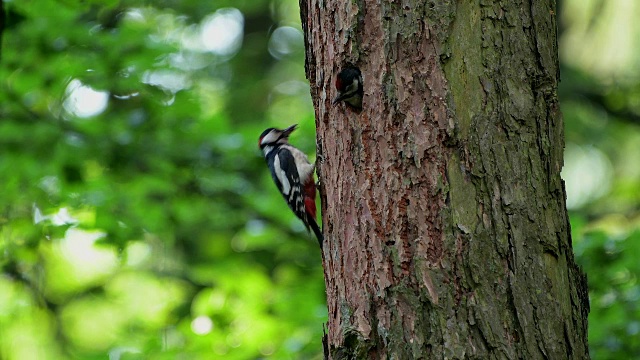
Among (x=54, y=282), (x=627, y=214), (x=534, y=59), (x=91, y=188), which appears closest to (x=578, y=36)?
(x=627, y=214)

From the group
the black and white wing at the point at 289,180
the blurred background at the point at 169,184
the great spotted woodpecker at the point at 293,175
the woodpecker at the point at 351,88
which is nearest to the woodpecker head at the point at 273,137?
the great spotted woodpecker at the point at 293,175

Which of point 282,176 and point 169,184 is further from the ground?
point 169,184

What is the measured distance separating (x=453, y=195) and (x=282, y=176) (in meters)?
2.53

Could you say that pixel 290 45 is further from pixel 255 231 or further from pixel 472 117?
pixel 472 117

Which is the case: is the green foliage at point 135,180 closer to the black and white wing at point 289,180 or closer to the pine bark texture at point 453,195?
the black and white wing at point 289,180

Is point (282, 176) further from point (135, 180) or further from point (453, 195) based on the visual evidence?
point (453, 195)

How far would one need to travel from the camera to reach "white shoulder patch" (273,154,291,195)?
15.3 ft

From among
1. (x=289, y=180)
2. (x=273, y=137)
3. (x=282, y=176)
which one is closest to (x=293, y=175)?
(x=289, y=180)

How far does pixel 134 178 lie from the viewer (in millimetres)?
5516

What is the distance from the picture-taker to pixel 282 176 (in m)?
4.73

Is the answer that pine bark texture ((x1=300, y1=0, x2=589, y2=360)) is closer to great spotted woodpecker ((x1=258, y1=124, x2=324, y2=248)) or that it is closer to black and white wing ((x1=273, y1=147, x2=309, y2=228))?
great spotted woodpecker ((x1=258, y1=124, x2=324, y2=248))

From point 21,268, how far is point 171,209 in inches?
54.3

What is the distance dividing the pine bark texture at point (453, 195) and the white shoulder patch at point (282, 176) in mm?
2056

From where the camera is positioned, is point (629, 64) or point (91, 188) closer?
point (91, 188)
